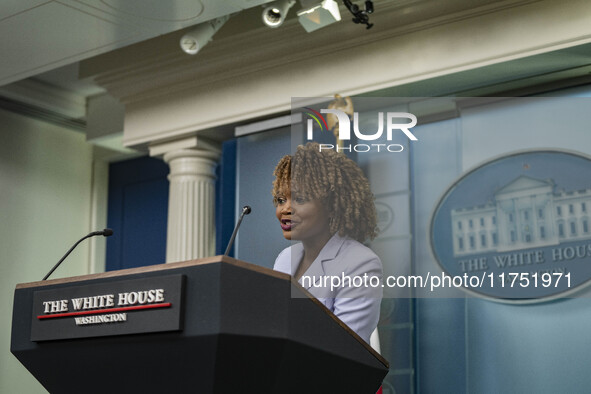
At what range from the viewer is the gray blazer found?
2607 mm

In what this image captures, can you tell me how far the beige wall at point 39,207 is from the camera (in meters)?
5.59

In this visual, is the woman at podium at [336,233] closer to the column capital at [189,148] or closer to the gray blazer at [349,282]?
the gray blazer at [349,282]

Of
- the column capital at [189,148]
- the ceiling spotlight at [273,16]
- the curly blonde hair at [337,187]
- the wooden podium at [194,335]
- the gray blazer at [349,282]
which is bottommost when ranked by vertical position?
the wooden podium at [194,335]

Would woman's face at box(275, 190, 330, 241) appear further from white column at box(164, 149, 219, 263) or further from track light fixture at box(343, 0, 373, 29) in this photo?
white column at box(164, 149, 219, 263)

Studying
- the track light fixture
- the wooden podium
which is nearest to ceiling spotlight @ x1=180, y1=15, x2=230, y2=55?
the track light fixture

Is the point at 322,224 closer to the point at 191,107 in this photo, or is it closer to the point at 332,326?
the point at 332,326

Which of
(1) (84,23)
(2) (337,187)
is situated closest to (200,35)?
(1) (84,23)

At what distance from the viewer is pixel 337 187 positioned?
2.69 m

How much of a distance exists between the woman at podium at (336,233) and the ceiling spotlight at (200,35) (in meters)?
1.91

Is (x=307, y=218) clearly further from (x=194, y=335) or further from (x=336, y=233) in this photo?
(x=194, y=335)

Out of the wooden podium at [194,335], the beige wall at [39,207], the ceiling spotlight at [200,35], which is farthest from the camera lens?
the beige wall at [39,207]

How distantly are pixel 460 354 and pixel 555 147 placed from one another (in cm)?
103

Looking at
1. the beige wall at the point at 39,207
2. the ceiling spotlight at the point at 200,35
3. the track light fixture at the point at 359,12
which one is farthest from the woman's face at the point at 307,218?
the beige wall at the point at 39,207

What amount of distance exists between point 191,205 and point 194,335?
317cm
